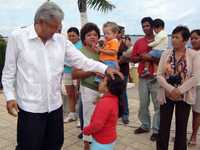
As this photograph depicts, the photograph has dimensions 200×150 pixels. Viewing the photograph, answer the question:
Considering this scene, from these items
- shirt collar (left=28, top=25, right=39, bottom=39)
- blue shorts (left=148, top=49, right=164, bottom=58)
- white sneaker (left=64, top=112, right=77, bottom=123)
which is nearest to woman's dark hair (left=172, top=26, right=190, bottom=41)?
blue shorts (left=148, top=49, right=164, bottom=58)

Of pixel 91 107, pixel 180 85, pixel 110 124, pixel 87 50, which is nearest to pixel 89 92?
pixel 91 107

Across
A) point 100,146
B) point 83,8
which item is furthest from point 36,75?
point 83,8

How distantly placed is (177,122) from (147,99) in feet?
3.81

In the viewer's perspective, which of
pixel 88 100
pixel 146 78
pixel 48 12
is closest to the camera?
pixel 48 12

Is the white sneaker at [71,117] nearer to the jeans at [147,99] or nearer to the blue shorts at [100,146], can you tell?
the jeans at [147,99]

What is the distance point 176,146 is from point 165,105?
0.52 m

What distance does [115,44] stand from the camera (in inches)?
182

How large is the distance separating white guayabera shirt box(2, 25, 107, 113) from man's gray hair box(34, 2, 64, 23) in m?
0.17

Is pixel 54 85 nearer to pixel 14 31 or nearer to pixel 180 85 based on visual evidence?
pixel 14 31

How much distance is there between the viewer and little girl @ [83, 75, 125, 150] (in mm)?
3301

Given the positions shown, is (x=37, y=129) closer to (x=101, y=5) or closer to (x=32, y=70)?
(x=32, y=70)

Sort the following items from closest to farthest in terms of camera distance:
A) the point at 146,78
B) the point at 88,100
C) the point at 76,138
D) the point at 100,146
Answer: the point at 100,146 → the point at 88,100 → the point at 146,78 → the point at 76,138

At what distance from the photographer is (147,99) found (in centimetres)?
539

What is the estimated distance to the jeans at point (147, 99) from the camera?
5.19m
